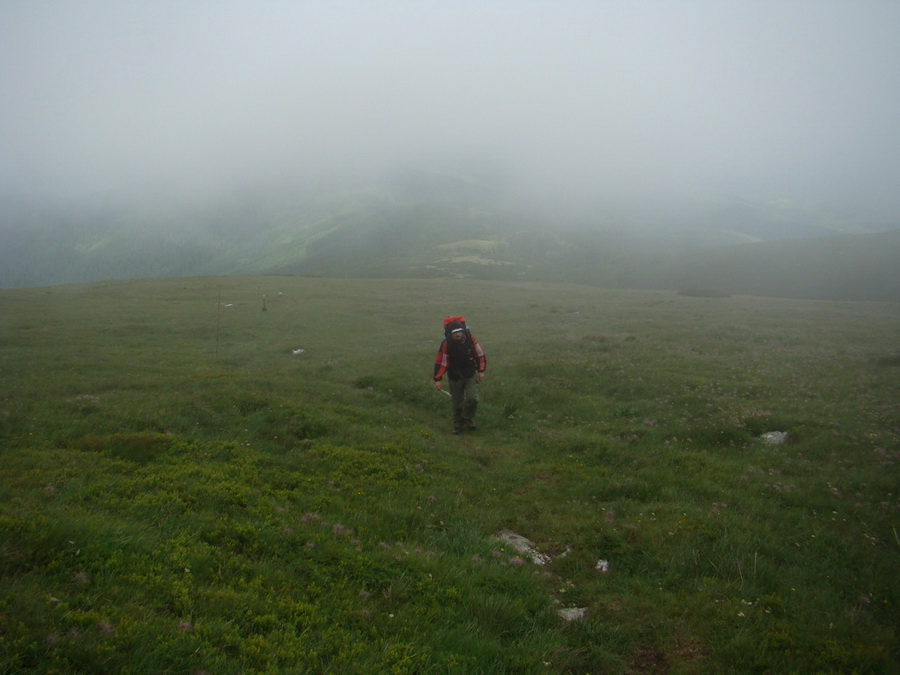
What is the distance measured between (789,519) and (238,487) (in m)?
11.6

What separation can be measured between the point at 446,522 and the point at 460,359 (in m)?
7.61

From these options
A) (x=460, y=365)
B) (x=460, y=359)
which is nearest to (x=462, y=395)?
(x=460, y=365)

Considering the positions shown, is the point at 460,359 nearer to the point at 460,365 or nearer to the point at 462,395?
the point at 460,365

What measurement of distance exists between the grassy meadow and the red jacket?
2.27m

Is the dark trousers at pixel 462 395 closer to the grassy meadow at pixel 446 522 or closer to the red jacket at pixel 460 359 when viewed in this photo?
the red jacket at pixel 460 359

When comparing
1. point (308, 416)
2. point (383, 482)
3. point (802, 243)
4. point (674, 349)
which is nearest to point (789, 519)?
point (383, 482)

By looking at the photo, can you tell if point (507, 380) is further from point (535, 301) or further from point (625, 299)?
point (625, 299)

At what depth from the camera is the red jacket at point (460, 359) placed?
16.5m

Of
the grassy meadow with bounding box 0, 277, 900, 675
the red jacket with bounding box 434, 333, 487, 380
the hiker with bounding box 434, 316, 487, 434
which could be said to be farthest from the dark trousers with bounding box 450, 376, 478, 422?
the grassy meadow with bounding box 0, 277, 900, 675

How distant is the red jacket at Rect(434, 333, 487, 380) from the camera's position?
650 inches

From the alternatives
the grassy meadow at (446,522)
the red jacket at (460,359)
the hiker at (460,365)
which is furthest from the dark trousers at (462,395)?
the grassy meadow at (446,522)

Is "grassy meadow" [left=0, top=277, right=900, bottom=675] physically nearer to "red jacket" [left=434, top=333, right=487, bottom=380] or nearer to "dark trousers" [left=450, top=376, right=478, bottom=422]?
"dark trousers" [left=450, top=376, right=478, bottom=422]

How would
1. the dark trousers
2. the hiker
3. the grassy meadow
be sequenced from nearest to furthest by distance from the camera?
the grassy meadow → the hiker → the dark trousers

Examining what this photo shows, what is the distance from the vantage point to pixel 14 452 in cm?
1062
